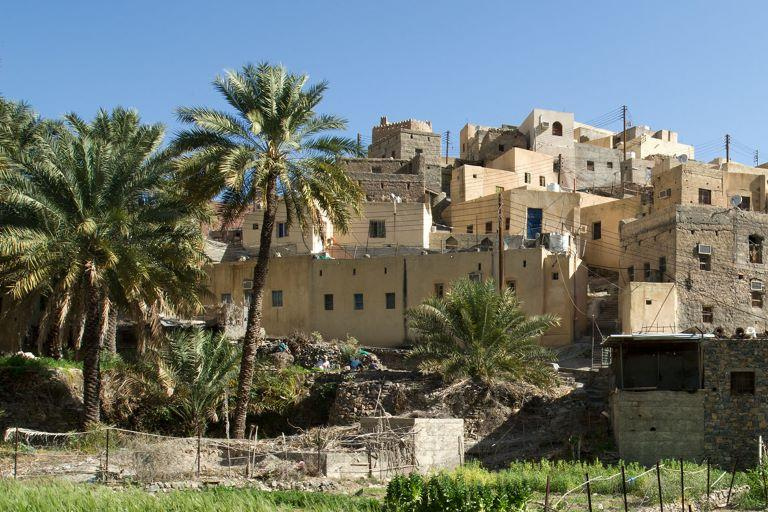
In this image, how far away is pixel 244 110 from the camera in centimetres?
2683

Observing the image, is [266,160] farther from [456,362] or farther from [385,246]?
[385,246]

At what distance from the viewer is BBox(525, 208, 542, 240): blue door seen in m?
44.4

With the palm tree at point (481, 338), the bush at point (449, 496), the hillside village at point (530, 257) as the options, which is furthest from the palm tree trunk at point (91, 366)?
the bush at point (449, 496)

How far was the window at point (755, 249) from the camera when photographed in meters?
38.0

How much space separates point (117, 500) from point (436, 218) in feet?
111

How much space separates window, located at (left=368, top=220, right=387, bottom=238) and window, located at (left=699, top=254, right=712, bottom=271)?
12661mm

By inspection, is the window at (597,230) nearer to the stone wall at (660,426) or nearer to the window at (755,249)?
the window at (755,249)

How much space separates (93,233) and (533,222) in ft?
78.2

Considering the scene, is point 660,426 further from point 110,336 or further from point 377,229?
point 377,229

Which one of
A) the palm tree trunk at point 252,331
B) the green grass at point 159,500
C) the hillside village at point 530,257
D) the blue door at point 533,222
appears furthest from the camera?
the blue door at point 533,222

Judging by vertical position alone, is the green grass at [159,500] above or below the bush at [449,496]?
below

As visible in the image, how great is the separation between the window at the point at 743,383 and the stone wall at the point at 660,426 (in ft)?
2.56

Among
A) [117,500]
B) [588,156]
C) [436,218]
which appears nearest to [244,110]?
[117,500]

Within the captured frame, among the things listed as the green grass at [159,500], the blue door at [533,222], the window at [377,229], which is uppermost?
the blue door at [533,222]
